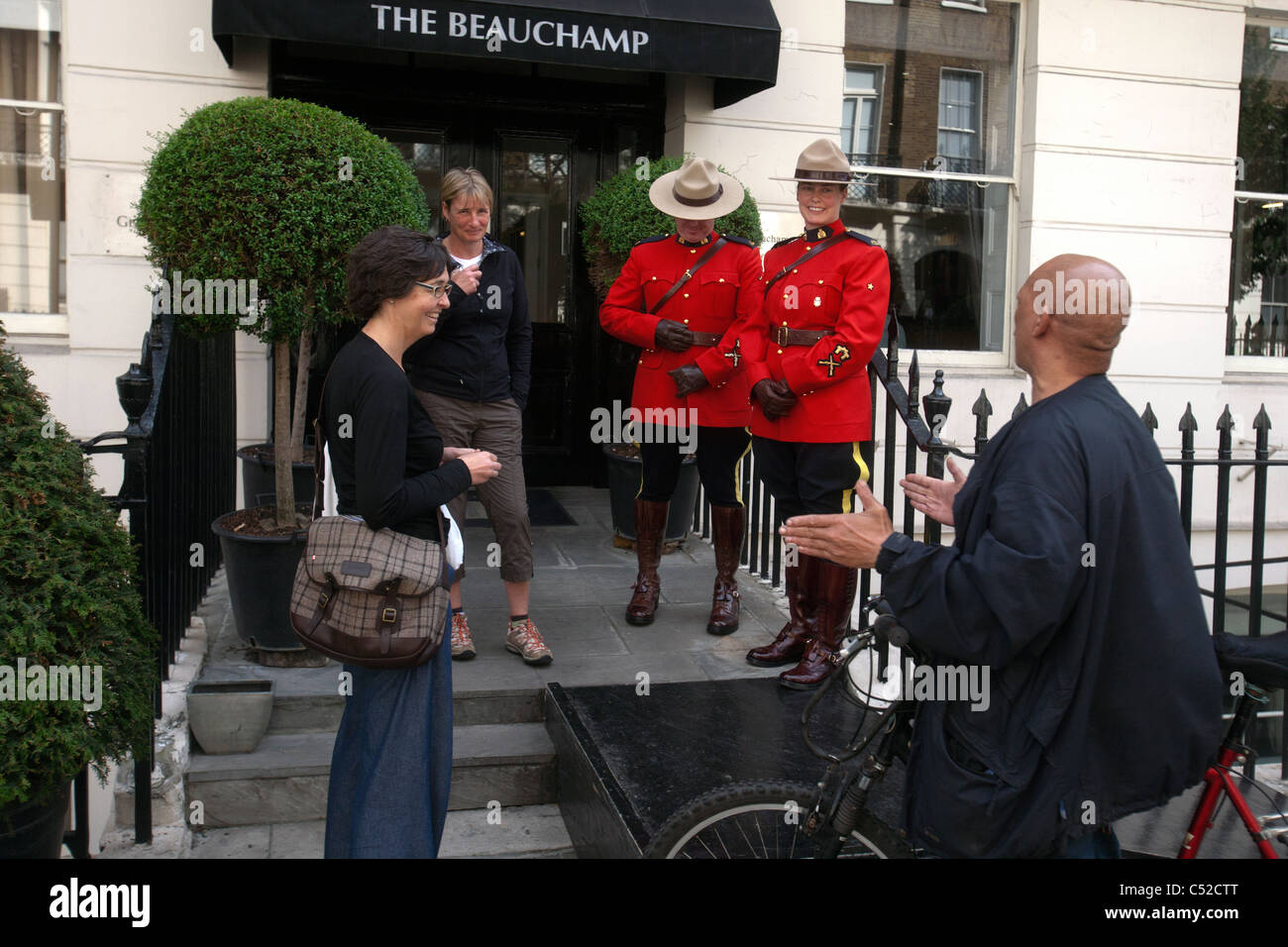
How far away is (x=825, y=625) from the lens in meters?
4.62

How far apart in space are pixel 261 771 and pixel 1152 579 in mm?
3021

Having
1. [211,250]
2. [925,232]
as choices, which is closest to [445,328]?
[211,250]

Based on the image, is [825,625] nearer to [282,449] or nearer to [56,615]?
[282,449]

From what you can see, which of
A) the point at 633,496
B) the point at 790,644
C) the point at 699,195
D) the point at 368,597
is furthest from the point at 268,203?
the point at 633,496

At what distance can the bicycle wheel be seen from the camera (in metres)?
2.65

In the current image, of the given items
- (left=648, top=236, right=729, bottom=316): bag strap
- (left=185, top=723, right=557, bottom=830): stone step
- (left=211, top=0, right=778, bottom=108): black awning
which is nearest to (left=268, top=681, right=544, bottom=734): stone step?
(left=185, top=723, right=557, bottom=830): stone step

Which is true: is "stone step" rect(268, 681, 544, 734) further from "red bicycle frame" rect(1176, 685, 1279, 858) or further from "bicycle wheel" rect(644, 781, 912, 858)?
"red bicycle frame" rect(1176, 685, 1279, 858)

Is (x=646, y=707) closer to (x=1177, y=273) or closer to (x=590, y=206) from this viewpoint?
(x=590, y=206)

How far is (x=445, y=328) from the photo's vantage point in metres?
4.68

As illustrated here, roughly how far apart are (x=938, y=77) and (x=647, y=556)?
186 inches

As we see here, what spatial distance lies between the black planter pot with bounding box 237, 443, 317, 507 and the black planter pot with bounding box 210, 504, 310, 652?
117cm

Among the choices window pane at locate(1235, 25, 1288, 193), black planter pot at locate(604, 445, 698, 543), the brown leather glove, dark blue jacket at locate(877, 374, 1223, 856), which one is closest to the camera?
dark blue jacket at locate(877, 374, 1223, 856)

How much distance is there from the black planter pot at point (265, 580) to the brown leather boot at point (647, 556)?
1.55m

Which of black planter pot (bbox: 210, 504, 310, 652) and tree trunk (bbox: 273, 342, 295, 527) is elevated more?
tree trunk (bbox: 273, 342, 295, 527)
